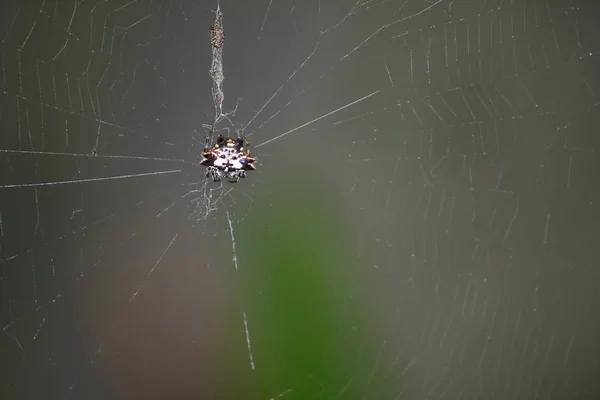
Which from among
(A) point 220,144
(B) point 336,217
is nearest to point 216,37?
(A) point 220,144

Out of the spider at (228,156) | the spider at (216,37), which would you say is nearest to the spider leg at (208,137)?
the spider at (228,156)

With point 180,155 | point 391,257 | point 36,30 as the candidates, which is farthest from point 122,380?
point 36,30

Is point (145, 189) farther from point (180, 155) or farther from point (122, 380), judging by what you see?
point (122, 380)

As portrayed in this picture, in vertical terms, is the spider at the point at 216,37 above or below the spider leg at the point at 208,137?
above

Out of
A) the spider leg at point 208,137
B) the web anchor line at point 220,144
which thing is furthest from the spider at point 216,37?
the spider leg at point 208,137

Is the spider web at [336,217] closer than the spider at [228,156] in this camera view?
Yes

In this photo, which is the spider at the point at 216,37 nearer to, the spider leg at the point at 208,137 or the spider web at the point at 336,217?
the spider web at the point at 336,217
